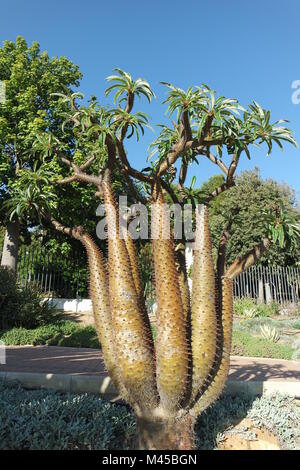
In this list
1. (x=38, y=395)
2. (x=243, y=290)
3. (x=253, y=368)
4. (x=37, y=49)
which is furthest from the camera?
(x=243, y=290)

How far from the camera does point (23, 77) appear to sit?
13.0 meters

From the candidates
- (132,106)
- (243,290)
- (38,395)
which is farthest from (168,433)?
(243,290)

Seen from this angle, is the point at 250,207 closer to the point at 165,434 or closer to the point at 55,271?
the point at 55,271

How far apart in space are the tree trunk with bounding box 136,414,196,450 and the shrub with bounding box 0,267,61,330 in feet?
26.5

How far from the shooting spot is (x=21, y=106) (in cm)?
1234

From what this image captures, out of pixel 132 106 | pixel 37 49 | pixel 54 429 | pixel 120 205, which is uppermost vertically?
pixel 37 49

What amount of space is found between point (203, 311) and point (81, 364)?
4.64 m

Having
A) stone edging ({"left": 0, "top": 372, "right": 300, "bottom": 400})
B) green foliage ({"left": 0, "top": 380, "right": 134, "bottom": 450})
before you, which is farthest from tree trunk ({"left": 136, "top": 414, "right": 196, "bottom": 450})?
stone edging ({"left": 0, "top": 372, "right": 300, "bottom": 400})

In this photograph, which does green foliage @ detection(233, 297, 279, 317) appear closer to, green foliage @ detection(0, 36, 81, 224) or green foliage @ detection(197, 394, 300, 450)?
green foliage @ detection(0, 36, 81, 224)

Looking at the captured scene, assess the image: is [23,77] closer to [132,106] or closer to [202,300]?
[132,106]

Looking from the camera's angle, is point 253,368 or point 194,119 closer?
point 194,119

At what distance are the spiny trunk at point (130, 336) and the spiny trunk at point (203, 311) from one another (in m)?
0.36

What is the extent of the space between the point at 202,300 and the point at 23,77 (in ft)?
43.1

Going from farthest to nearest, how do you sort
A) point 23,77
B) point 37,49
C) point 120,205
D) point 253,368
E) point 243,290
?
1. point 243,290
2. point 37,49
3. point 23,77
4. point 253,368
5. point 120,205
